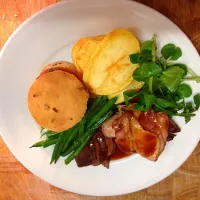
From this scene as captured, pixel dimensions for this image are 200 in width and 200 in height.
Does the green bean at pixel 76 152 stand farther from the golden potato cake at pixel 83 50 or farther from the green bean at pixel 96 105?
the golden potato cake at pixel 83 50

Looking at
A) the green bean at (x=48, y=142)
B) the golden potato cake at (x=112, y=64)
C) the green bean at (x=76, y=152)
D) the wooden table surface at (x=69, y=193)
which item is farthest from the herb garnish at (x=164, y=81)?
the green bean at (x=48, y=142)

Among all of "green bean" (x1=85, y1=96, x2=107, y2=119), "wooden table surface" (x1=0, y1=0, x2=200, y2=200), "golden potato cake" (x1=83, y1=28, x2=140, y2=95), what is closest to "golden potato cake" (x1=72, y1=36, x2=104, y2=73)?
"golden potato cake" (x1=83, y1=28, x2=140, y2=95)

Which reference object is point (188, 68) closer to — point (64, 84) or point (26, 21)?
point (64, 84)

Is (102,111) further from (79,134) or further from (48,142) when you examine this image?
(48,142)

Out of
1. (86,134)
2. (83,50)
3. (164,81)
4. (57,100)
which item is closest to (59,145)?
(86,134)

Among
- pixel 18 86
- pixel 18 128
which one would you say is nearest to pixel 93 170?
pixel 18 128
